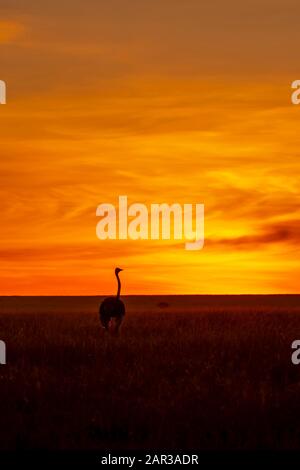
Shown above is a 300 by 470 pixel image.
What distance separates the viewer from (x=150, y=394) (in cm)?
1203

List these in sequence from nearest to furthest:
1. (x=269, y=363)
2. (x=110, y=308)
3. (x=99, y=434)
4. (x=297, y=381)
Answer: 1. (x=99, y=434)
2. (x=297, y=381)
3. (x=269, y=363)
4. (x=110, y=308)

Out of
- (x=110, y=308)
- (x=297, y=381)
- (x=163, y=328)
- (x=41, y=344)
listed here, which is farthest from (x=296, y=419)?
(x=110, y=308)

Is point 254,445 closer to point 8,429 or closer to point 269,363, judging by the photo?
point 8,429

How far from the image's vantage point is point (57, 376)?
1372cm

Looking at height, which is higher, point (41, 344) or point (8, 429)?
point (41, 344)

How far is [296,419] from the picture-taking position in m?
10.7

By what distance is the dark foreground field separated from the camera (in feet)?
32.5

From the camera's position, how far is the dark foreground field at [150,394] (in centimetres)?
991

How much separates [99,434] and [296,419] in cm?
239
